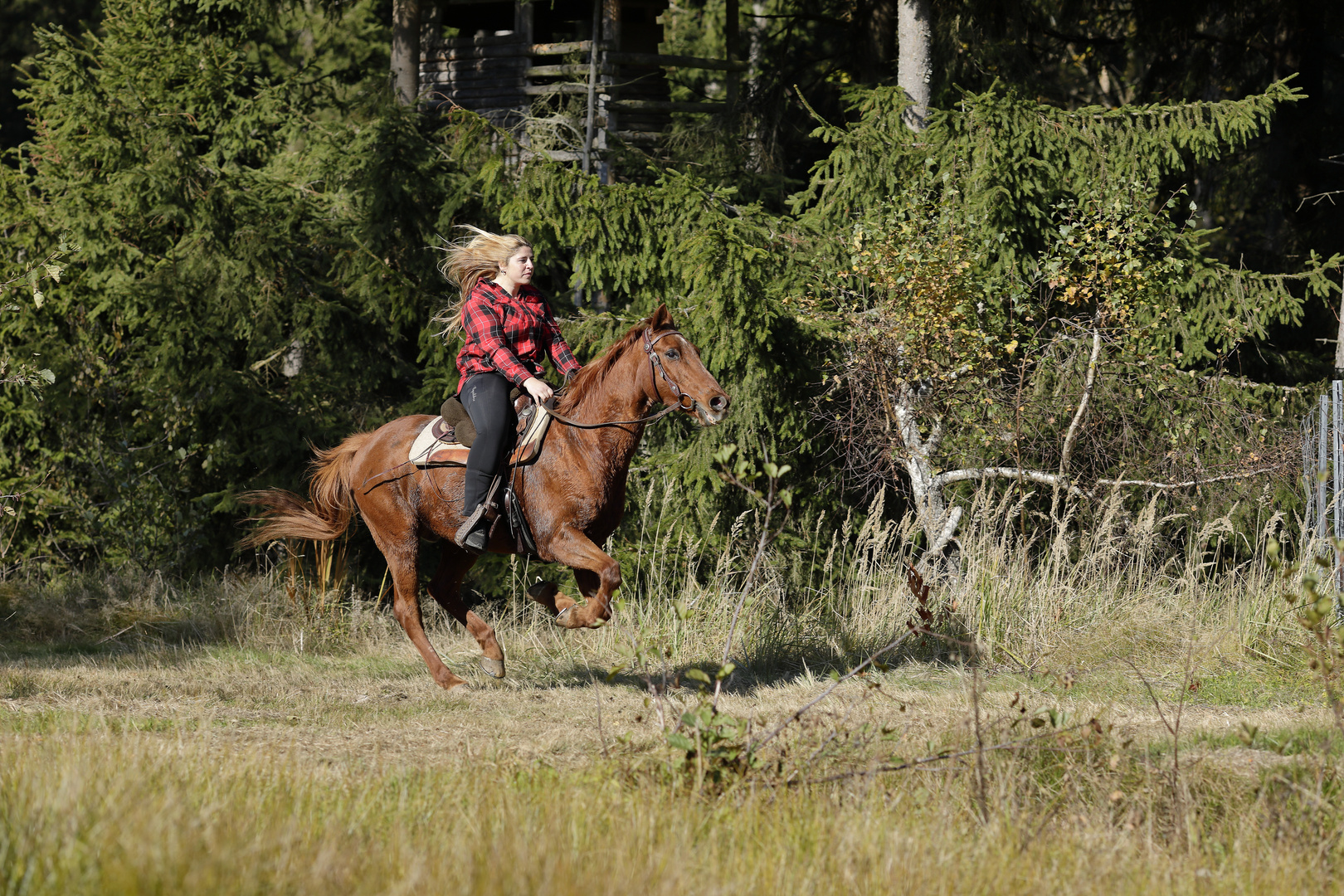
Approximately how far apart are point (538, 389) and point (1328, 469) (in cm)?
543

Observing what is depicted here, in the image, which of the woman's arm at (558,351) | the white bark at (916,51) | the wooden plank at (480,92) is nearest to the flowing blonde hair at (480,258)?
the woman's arm at (558,351)

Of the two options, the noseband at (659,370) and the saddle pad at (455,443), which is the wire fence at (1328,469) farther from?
the saddle pad at (455,443)

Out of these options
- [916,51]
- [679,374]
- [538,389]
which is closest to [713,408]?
[679,374]

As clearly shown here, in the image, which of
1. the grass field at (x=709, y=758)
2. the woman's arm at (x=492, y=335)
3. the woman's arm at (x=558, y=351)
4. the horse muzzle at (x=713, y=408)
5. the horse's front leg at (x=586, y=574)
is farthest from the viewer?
the woman's arm at (x=558, y=351)

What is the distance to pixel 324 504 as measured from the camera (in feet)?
28.6

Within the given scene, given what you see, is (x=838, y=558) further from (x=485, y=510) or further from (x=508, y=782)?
(x=508, y=782)

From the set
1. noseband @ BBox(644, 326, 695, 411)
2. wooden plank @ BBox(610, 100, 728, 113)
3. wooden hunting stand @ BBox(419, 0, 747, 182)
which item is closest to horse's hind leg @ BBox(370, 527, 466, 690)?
noseband @ BBox(644, 326, 695, 411)

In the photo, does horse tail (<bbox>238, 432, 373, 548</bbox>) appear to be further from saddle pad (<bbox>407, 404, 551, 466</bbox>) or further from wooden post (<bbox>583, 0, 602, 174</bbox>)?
wooden post (<bbox>583, 0, 602, 174</bbox>)

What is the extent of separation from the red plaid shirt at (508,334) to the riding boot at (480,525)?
0.69 meters

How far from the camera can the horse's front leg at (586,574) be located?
22.6ft

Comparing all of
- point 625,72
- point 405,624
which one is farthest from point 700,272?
point 625,72

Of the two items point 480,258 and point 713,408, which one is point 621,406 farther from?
point 480,258

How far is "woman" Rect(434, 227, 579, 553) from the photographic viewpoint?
7.37m

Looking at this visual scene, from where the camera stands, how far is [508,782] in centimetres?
471
